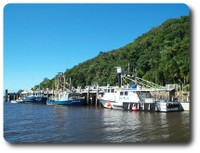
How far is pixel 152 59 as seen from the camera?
2383 cm

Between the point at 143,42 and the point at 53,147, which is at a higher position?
the point at 143,42

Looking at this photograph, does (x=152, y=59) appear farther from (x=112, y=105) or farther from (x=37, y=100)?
(x=37, y=100)

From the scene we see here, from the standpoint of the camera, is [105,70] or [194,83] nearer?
[194,83]

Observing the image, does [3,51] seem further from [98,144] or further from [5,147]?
[98,144]

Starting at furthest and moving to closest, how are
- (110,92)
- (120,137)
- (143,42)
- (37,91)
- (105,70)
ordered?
1. (37,91)
2. (105,70)
3. (143,42)
4. (110,92)
5. (120,137)

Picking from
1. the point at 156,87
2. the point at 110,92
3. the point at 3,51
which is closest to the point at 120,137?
the point at 3,51

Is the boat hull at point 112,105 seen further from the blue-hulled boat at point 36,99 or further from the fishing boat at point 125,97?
the blue-hulled boat at point 36,99

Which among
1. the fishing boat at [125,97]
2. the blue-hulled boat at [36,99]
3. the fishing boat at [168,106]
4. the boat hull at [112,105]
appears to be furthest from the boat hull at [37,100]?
the fishing boat at [168,106]

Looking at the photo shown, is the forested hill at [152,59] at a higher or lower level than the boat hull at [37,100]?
higher

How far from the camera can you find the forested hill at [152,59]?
51.3ft

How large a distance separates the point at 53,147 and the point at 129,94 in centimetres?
1182

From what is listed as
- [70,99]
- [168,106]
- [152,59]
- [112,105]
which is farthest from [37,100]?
[168,106]

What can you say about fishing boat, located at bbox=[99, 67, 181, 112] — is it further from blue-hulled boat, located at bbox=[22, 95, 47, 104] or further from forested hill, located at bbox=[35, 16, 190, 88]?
blue-hulled boat, located at bbox=[22, 95, 47, 104]

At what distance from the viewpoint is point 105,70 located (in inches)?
1275
